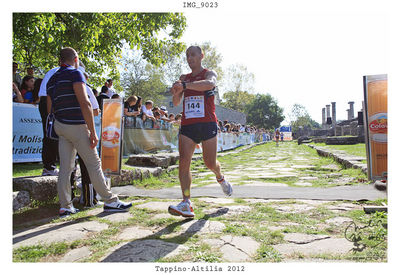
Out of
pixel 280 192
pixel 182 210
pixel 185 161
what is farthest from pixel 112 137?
pixel 280 192

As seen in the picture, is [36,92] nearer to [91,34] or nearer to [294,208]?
[91,34]

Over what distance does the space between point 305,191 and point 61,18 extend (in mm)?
5794

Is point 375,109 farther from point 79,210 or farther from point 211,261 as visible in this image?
point 79,210

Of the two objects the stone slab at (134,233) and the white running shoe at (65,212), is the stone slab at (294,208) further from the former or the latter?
the white running shoe at (65,212)

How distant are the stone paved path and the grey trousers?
0.30 metres

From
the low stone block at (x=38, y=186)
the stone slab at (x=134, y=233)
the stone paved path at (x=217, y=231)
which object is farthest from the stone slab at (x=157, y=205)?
the low stone block at (x=38, y=186)

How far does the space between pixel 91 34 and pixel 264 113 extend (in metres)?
67.3

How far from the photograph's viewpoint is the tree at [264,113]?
232ft

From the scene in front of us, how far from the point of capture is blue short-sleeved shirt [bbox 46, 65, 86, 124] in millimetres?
2895

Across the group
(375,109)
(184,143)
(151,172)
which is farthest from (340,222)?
(151,172)

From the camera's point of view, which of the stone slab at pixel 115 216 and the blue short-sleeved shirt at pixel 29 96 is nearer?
the stone slab at pixel 115 216

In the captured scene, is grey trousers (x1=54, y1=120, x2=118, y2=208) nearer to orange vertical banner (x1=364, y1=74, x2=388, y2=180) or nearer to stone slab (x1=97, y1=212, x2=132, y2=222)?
stone slab (x1=97, y1=212, x2=132, y2=222)

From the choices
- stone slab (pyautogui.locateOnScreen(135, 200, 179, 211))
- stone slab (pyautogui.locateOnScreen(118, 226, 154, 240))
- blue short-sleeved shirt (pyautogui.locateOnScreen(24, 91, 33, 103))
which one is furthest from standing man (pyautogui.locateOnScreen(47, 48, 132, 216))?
blue short-sleeved shirt (pyautogui.locateOnScreen(24, 91, 33, 103))

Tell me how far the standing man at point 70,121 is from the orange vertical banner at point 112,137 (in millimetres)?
1064
